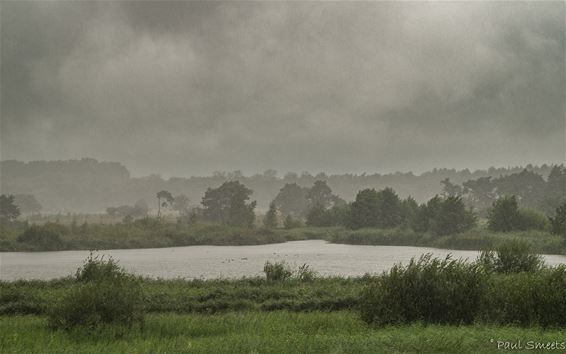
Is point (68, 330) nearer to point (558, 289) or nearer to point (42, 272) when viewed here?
point (558, 289)

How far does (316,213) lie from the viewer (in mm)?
134125

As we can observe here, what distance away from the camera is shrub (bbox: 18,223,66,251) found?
8894 centimetres

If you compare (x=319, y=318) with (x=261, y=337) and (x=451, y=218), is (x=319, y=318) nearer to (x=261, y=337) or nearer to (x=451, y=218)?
(x=261, y=337)

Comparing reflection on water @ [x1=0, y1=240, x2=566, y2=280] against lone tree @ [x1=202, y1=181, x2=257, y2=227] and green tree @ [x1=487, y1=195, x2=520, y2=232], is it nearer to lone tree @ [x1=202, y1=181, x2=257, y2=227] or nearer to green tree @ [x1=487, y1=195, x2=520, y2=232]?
green tree @ [x1=487, y1=195, x2=520, y2=232]

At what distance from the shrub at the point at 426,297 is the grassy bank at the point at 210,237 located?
56.4 meters

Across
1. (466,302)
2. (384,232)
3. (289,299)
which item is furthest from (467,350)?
(384,232)

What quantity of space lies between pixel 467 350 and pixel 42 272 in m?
49.3

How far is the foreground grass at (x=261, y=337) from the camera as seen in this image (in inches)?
712

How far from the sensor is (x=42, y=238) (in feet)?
294

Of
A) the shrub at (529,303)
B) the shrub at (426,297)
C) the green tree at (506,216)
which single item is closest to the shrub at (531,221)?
the green tree at (506,216)

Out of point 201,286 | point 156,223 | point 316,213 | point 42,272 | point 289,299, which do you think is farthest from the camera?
Answer: point 316,213

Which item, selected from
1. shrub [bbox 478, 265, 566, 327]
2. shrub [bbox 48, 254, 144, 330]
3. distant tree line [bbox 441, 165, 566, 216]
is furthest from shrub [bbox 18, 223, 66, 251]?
distant tree line [bbox 441, 165, 566, 216]

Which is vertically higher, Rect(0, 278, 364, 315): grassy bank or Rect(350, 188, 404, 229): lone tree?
Rect(350, 188, 404, 229): lone tree

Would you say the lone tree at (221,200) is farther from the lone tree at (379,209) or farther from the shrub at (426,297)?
the shrub at (426,297)
